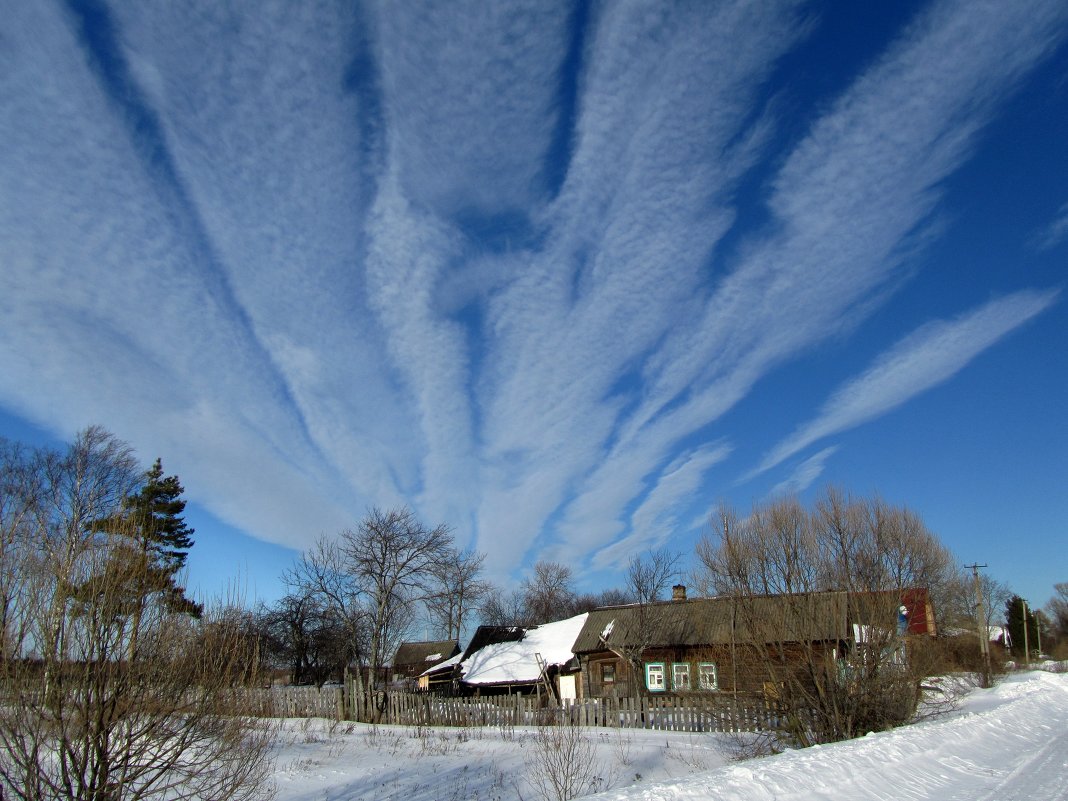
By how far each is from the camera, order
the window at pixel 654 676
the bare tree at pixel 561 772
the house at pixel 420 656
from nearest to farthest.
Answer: the bare tree at pixel 561 772 → the window at pixel 654 676 → the house at pixel 420 656

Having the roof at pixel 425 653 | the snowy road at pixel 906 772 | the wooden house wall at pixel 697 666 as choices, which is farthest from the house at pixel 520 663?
the snowy road at pixel 906 772

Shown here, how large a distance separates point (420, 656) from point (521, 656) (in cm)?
3304

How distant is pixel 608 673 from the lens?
36.1m

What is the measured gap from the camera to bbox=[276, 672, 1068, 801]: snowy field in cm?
887

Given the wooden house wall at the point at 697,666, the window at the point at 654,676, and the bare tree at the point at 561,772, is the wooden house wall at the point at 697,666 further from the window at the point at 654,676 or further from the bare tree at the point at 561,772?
the bare tree at the point at 561,772

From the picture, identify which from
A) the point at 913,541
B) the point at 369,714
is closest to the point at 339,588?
the point at 369,714

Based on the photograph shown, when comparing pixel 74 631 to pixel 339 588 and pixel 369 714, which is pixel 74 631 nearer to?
pixel 369 714

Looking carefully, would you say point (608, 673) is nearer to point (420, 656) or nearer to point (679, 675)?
point (679, 675)

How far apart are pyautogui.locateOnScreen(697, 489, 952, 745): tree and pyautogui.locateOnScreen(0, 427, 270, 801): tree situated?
12106 millimetres

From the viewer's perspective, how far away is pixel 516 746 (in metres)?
19.8

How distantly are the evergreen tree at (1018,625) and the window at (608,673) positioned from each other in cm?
7610

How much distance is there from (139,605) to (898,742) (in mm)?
11717

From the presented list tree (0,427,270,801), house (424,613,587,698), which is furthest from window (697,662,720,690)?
tree (0,427,270,801)

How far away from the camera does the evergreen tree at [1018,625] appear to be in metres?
90.0
